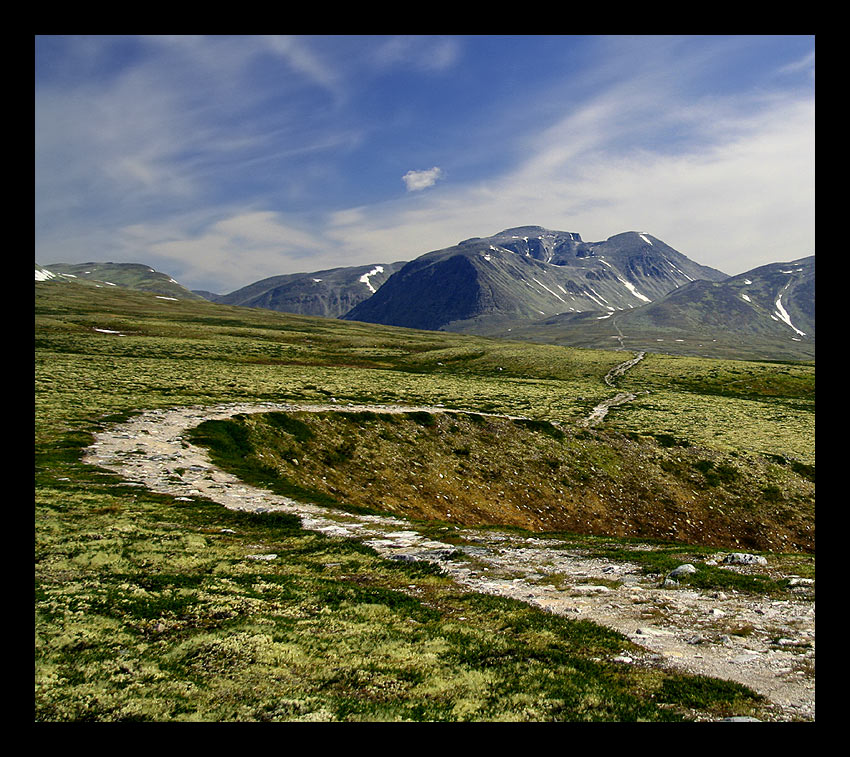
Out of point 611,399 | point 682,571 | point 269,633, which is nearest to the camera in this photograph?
point 269,633

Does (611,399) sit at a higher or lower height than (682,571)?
higher

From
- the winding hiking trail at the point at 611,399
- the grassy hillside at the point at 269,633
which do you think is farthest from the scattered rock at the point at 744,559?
the winding hiking trail at the point at 611,399

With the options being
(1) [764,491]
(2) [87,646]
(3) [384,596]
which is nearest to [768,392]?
(1) [764,491]

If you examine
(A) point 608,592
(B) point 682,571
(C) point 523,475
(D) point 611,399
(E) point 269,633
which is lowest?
(C) point 523,475

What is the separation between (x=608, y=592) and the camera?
12.7 m

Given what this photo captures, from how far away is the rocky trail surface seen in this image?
8711mm

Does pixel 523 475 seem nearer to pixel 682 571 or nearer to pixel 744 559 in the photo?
pixel 744 559

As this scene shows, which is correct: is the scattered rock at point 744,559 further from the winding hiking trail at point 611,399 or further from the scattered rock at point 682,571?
the winding hiking trail at point 611,399

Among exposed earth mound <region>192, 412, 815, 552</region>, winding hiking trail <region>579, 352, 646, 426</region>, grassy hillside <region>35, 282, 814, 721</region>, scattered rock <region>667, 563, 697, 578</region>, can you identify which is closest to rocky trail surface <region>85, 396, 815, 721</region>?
scattered rock <region>667, 563, 697, 578</region>

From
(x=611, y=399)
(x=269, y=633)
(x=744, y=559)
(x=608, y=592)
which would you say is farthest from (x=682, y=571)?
(x=611, y=399)

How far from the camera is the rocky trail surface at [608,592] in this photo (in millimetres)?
8711
